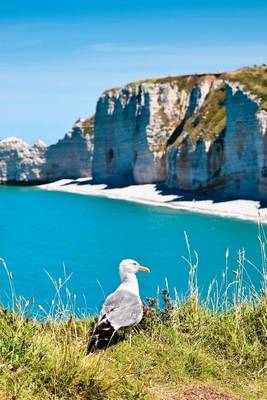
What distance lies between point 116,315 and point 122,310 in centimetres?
15

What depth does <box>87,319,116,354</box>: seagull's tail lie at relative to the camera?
8.12 metres

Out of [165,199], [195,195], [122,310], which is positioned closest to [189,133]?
[195,195]

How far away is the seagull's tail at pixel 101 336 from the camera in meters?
8.12

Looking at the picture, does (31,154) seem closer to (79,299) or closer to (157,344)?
(79,299)

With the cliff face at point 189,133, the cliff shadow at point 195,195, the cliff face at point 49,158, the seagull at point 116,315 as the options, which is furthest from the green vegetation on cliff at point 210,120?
the seagull at point 116,315

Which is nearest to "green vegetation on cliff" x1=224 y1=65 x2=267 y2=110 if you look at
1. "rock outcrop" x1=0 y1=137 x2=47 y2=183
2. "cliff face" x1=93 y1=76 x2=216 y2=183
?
"cliff face" x1=93 y1=76 x2=216 y2=183

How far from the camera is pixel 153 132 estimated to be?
102 meters

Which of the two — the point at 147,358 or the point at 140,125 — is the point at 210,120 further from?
the point at 147,358

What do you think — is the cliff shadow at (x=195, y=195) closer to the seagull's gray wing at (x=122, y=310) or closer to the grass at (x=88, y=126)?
the grass at (x=88, y=126)

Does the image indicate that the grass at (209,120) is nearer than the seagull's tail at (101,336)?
No

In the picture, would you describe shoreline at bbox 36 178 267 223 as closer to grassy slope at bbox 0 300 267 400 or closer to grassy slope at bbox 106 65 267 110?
grassy slope at bbox 106 65 267 110

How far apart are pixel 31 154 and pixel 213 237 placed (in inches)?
3258

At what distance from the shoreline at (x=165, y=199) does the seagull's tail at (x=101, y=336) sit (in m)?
45.5

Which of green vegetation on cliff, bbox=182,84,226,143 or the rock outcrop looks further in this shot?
the rock outcrop
